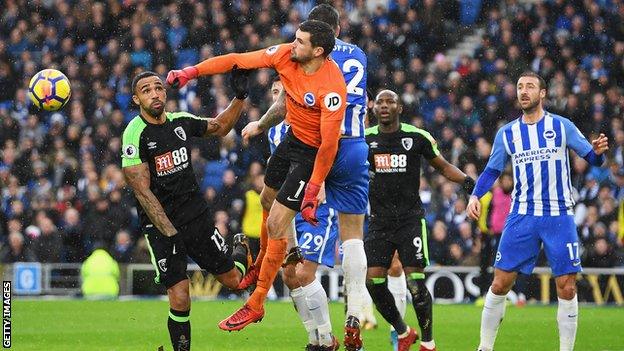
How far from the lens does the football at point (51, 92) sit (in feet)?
39.7

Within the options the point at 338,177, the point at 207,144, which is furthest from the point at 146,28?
the point at 338,177

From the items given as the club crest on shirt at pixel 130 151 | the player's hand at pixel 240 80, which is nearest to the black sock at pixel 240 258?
the club crest on shirt at pixel 130 151

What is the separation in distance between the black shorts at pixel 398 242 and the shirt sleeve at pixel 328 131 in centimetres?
262

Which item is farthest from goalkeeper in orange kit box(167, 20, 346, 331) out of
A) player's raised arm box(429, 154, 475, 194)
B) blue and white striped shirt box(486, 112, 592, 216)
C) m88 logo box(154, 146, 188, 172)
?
player's raised arm box(429, 154, 475, 194)

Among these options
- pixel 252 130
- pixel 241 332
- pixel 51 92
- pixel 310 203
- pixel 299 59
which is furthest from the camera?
pixel 241 332

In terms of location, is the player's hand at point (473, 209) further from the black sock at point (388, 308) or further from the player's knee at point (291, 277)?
the player's knee at point (291, 277)

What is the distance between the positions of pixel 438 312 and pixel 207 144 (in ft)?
20.4

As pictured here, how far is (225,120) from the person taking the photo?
426 inches

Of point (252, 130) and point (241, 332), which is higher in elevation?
point (252, 130)

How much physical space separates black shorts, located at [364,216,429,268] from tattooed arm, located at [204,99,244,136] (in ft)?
7.04

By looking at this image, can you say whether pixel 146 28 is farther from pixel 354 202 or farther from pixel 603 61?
pixel 354 202

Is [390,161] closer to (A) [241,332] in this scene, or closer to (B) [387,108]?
(B) [387,108]

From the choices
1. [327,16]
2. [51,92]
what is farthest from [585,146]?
[51,92]

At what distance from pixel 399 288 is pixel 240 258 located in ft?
6.79
